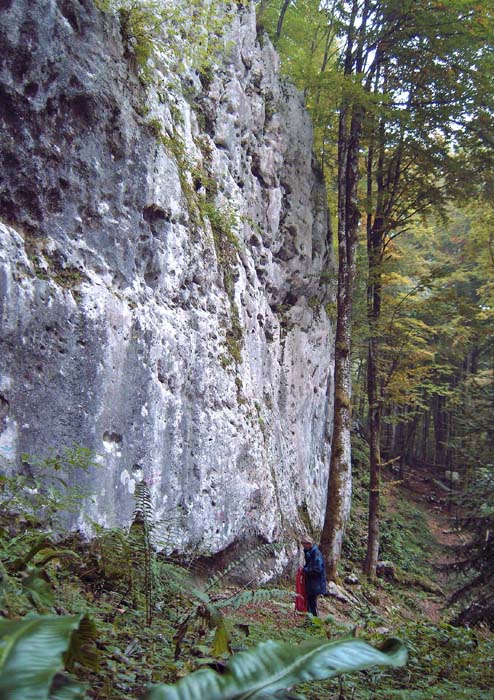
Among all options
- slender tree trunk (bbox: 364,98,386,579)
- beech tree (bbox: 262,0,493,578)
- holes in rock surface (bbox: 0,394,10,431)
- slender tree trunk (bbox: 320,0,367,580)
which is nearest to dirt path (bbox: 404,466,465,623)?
slender tree trunk (bbox: 364,98,386,579)

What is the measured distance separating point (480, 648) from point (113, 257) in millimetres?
5740

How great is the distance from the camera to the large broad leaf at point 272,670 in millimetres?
1269

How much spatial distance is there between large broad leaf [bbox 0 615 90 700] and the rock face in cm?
391

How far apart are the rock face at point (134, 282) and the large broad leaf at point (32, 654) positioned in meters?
3.91

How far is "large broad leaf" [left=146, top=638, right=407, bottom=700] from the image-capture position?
127cm

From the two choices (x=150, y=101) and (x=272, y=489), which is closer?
(x=150, y=101)

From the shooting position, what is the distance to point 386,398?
46.7 feet

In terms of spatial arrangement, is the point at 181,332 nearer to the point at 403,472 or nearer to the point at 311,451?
the point at 311,451

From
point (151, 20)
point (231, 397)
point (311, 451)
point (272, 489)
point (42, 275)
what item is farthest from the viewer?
point (311, 451)

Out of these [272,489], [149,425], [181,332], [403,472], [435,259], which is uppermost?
[435,259]

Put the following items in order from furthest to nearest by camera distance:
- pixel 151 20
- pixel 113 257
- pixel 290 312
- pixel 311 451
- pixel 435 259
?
pixel 435 259 < pixel 311 451 < pixel 290 312 < pixel 151 20 < pixel 113 257

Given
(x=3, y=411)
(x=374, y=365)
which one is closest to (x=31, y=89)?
(x=3, y=411)

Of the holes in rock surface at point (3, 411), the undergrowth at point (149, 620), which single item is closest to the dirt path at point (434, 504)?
the undergrowth at point (149, 620)

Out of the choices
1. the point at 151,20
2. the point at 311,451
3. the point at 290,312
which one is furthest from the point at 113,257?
the point at 311,451
